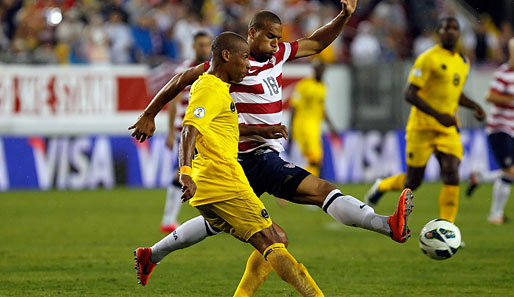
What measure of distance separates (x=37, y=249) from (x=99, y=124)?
8.29 metres

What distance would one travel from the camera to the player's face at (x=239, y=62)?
5953 mm

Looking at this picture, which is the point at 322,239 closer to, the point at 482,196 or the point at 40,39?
the point at 482,196

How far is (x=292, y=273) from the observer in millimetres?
5613

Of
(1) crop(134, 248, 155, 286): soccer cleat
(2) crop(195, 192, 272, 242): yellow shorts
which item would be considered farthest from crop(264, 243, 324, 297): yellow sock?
(1) crop(134, 248, 155, 286): soccer cleat

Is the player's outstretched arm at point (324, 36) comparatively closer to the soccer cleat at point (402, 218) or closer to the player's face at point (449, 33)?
the soccer cleat at point (402, 218)

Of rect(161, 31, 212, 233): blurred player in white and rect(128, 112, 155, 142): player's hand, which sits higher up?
rect(128, 112, 155, 142): player's hand

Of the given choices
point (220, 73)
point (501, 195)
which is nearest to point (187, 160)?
point (220, 73)

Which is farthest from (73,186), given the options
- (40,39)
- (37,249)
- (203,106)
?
(203,106)

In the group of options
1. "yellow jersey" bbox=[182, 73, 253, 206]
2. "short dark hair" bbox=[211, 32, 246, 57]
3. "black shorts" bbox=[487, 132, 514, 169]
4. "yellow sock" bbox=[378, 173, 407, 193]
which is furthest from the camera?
"black shorts" bbox=[487, 132, 514, 169]

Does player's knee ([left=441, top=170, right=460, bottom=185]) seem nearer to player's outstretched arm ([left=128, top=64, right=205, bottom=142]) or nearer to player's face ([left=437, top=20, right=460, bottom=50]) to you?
player's face ([left=437, top=20, right=460, bottom=50])

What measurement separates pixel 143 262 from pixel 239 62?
1.88 metres

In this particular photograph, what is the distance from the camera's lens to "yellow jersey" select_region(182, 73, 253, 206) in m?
5.77

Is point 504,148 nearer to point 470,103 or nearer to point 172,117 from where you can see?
point 470,103

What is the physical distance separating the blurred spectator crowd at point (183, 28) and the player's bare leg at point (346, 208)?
1228cm
